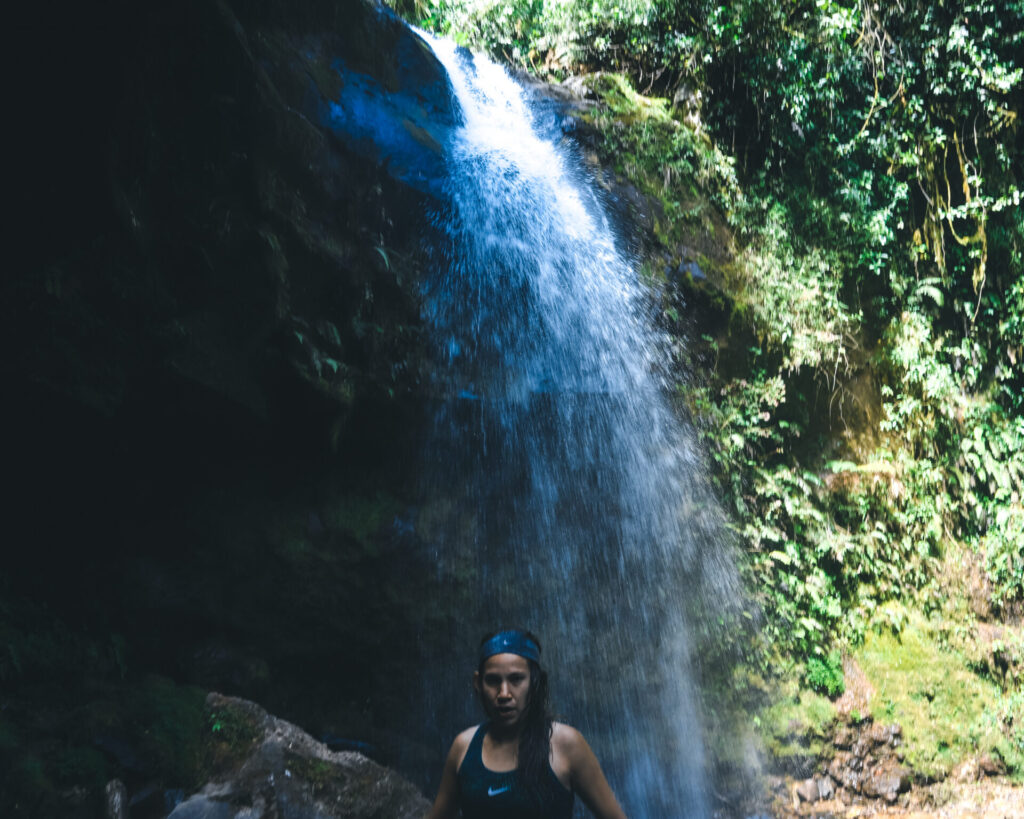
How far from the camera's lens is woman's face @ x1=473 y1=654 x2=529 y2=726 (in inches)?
73.6

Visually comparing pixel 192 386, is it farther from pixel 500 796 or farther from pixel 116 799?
A: pixel 500 796

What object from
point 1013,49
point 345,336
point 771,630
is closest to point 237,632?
point 345,336

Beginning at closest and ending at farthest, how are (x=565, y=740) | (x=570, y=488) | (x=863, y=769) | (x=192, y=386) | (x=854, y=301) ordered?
(x=565, y=740) < (x=192, y=386) < (x=863, y=769) < (x=570, y=488) < (x=854, y=301)

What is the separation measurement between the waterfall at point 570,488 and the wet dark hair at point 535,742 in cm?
344

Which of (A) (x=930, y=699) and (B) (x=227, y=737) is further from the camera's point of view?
(A) (x=930, y=699)

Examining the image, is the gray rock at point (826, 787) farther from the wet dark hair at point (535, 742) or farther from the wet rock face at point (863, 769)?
the wet dark hair at point (535, 742)

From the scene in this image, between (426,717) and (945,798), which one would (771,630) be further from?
(426,717)

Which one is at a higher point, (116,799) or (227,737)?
(227,737)

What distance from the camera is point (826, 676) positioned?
558 cm

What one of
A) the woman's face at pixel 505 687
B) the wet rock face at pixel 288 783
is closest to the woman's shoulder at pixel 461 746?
the woman's face at pixel 505 687

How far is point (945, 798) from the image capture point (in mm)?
5129

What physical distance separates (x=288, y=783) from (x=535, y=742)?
1772mm

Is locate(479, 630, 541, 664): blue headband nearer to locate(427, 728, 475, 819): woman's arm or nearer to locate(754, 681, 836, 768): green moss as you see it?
locate(427, 728, 475, 819): woman's arm

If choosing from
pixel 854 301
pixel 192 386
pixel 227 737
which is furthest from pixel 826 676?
pixel 192 386
